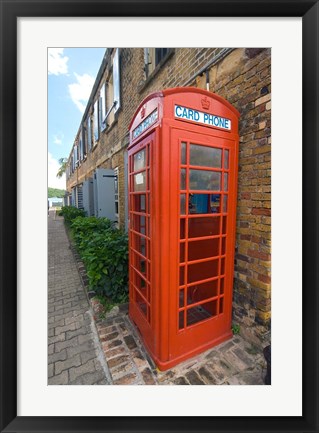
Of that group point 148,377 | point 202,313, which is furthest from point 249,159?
point 148,377

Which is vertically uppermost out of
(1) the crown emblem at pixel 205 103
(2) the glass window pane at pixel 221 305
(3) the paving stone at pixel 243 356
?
(1) the crown emblem at pixel 205 103

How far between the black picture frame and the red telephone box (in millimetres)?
631

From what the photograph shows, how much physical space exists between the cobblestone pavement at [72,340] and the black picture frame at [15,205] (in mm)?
651

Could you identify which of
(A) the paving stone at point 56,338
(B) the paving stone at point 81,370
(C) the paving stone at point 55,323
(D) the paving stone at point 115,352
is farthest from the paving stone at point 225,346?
(C) the paving stone at point 55,323

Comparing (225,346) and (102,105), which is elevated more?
(102,105)

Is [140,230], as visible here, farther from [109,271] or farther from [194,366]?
[194,366]

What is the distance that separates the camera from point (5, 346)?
1.26 metres

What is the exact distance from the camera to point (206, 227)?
2.52 metres

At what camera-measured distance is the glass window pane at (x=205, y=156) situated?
1.96m

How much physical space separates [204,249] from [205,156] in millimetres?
1225

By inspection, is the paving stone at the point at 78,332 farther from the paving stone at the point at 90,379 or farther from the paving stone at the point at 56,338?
the paving stone at the point at 90,379

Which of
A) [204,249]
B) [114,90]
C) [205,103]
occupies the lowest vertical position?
[204,249]

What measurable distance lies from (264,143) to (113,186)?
18.0ft

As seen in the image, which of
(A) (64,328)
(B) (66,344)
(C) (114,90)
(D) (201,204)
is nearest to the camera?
(B) (66,344)
